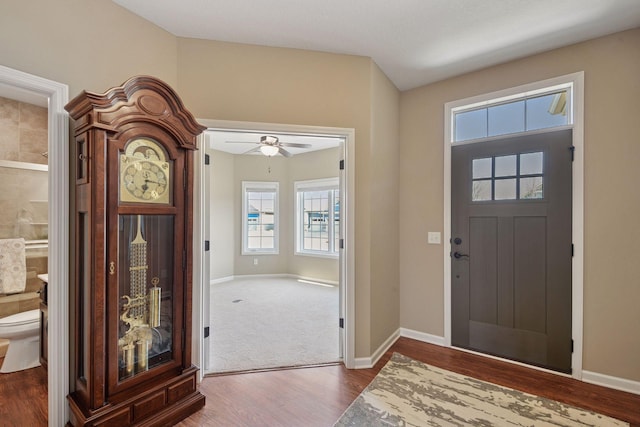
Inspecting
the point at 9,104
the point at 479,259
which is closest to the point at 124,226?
the point at 9,104

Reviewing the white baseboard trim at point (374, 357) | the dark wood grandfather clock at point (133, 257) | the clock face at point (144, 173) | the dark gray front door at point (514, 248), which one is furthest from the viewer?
the white baseboard trim at point (374, 357)

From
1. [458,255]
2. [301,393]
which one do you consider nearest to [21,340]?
[301,393]

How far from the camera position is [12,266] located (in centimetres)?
285

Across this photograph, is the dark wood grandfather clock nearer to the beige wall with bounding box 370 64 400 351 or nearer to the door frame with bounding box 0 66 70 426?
the door frame with bounding box 0 66 70 426

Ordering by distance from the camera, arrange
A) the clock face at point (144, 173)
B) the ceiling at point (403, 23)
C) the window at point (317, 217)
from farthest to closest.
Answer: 1. the window at point (317, 217)
2. the ceiling at point (403, 23)
3. the clock face at point (144, 173)

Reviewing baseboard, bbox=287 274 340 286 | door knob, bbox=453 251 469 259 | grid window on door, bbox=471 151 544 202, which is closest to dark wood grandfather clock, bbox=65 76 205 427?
door knob, bbox=453 251 469 259

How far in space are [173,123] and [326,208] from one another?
4.47 m

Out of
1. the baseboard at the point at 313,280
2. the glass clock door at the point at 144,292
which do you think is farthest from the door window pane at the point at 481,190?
the baseboard at the point at 313,280

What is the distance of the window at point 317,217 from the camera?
6.03 meters

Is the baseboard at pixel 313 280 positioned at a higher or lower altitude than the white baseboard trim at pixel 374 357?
lower

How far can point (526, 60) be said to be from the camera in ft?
8.75

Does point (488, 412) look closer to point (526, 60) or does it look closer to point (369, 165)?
point (369, 165)

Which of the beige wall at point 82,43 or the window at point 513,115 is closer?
the beige wall at point 82,43

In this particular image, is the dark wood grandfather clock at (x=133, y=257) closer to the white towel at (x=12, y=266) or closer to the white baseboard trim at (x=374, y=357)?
the white baseboard trim at (x=374, y=357)
